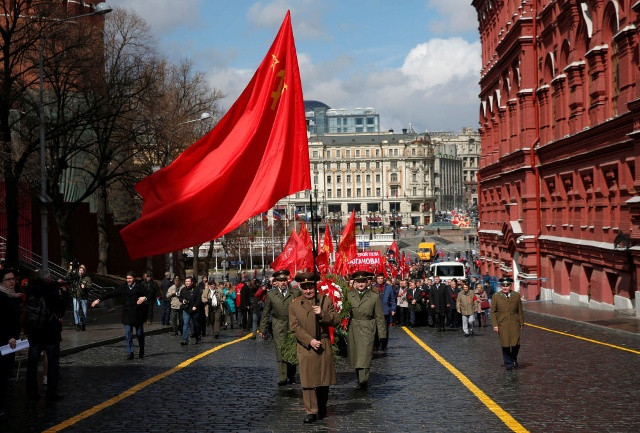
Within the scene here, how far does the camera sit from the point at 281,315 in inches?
701

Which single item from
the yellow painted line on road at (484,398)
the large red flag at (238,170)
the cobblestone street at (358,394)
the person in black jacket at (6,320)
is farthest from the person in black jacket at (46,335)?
the yellow painted line on road at (484,398)

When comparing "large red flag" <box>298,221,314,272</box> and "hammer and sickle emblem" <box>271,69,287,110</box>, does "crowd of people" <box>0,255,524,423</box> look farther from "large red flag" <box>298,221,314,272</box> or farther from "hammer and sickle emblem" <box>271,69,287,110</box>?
"large red flag" <box>298,221,314,272</box>

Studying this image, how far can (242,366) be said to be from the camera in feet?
65.6

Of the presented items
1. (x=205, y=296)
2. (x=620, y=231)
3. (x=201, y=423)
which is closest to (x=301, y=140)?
(x=201, y=423)

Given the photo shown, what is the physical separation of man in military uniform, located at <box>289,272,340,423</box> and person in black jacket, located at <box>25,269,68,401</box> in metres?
4.01

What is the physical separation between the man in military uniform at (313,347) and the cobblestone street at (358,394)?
0.89 feet

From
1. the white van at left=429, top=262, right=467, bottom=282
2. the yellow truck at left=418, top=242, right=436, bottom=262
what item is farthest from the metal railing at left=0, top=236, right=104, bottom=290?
the yellow truck at left=418, top=242, right=436, bottom=262

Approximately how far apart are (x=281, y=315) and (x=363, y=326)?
209 centimetres

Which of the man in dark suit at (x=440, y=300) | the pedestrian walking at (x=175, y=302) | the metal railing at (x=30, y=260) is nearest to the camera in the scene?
the pedestrian walking at (x=175, y=302)

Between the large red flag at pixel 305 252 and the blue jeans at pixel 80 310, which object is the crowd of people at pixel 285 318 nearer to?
the blue jeans at pixel 80 310

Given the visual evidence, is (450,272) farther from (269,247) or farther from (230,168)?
(269,247)

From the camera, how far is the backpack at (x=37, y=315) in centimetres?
1537

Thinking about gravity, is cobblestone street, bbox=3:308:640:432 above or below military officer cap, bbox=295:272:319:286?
below

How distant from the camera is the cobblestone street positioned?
12.6 meters
